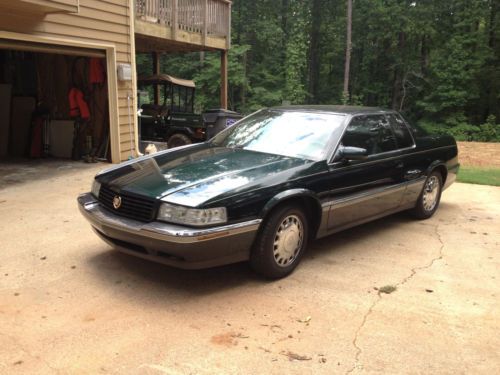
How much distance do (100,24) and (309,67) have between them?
98.8ft

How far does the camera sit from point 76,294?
3.67m

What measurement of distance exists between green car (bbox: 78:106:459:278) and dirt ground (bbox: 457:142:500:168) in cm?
827

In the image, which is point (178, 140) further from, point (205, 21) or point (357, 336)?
point (357, 336)

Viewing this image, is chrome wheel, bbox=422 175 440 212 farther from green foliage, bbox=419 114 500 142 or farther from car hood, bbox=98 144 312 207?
green foliage, bbox=419 114 500 142

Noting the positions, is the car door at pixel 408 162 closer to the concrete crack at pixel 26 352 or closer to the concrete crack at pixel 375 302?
the concrete crack at pixel 375 302

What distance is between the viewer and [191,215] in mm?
3438

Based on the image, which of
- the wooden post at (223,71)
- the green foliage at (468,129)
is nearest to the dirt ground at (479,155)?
the green foliage at (468,129)

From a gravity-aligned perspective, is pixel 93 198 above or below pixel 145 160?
below

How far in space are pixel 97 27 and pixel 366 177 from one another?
6.26 meters

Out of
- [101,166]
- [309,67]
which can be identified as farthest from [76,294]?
[309,67]

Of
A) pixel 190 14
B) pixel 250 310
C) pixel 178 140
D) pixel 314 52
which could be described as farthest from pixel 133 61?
pixel 314 52

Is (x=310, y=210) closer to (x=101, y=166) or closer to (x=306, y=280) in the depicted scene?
(x=306, y=280)

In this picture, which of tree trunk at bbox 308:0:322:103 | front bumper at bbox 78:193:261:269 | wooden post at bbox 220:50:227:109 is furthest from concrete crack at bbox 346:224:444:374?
tree trunk at bbox 308:0:322:103

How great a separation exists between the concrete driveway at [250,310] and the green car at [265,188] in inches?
13.1
